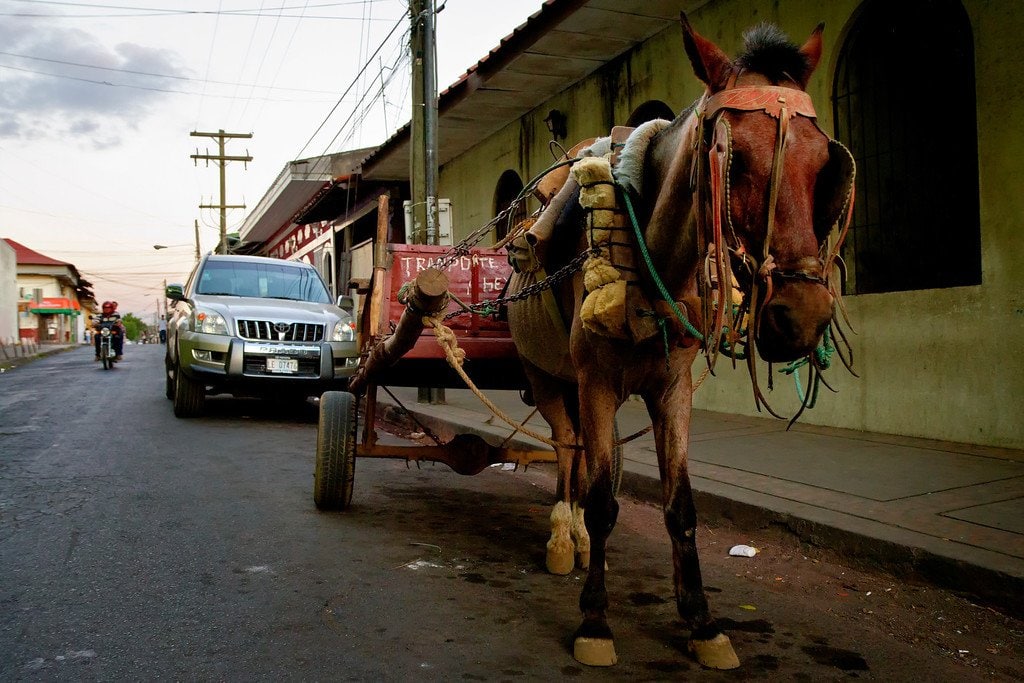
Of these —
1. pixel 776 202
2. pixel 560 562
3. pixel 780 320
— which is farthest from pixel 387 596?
pixel 776 202

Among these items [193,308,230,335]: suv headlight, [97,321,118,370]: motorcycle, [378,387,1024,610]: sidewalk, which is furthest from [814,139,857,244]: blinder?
[97,321,118,370]: motorcycle

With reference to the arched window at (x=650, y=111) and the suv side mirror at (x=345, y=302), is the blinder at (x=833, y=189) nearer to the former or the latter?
the suv side mirror at (x=345, y=302)

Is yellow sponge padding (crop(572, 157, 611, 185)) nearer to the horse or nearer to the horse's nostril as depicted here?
the horse

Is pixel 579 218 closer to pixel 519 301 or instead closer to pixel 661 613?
pixel 519 301

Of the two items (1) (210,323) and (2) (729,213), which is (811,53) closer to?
(2) (729,213)

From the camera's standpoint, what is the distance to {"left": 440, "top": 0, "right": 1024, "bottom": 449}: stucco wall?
5523 millimetres

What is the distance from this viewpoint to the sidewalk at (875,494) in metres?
3.34

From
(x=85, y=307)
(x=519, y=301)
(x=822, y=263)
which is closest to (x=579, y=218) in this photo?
(x=519, y=301)

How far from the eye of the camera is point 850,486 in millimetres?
4586

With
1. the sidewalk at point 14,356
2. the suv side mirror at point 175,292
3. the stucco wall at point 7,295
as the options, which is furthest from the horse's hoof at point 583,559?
the stucco wall at point 7,295

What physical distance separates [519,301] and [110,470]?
161 inches

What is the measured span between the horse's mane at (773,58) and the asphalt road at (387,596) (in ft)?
6.24

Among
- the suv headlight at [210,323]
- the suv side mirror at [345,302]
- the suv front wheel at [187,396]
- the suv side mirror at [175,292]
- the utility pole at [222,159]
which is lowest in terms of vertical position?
the suv front wheel at [187,396]

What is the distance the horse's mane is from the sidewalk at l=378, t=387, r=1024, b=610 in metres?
2.19
